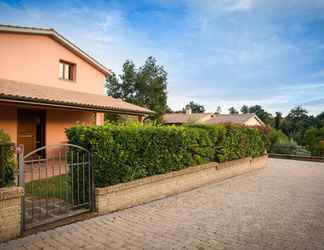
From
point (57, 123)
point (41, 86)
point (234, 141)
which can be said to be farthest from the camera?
point (57, 123)

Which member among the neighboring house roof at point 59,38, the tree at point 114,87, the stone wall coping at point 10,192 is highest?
the tree at point 114,87

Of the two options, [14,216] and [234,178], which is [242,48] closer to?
[234,178]

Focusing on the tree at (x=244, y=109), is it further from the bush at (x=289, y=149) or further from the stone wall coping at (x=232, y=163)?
the stone wall coping at (x=232, y=163)

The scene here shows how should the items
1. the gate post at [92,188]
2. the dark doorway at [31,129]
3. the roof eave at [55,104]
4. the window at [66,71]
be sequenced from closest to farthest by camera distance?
the gate post at [92,188], the roof eave at [55,104], the dark doorway at [31,129], the window at [66,71]

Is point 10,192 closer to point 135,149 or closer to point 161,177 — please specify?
point 135,149

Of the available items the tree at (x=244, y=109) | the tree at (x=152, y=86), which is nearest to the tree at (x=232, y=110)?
the tree at (x=244, y=109)

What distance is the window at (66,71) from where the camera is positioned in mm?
15125

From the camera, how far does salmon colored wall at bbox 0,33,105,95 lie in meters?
12.3

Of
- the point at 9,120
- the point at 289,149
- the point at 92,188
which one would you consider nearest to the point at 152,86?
the point at 289,149

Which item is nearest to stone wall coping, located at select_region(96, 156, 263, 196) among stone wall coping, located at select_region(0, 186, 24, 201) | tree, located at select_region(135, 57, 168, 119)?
stone wall coping, located at select_region(0, 186, 24, 201)

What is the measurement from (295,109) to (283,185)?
57902 mm

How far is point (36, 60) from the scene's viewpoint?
13453 mm

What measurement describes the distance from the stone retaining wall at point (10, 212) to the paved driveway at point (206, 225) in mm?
194

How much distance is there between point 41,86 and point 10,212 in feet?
33.6
